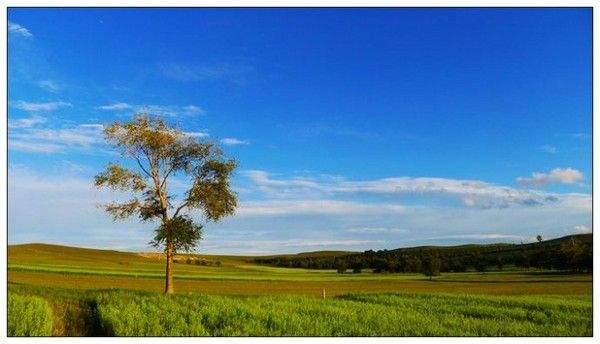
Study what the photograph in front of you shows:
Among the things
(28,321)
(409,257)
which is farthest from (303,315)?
(409,257)

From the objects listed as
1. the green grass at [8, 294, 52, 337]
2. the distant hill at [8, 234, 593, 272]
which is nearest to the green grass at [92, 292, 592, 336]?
the green grass at [8, 294, 52, 337]

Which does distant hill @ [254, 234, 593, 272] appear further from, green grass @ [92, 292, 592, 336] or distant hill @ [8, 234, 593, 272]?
green grass @ [92, 292, 592, 336]

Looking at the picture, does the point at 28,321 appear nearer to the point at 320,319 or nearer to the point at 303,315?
the point at 303,315

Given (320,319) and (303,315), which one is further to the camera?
(303,315)

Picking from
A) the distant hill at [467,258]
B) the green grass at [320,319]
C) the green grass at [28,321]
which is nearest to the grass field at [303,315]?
the green grass at [320,319]

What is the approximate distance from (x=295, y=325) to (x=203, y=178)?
16.1 meters

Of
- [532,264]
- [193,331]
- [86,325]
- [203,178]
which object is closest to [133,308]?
[86,325]

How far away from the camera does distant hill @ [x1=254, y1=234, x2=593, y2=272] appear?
2323 inches

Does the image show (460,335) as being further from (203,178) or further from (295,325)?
(203,178)

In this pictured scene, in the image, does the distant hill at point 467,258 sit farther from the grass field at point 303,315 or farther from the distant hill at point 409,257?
the grass field at point 303,315

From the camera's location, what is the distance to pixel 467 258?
234 feet
